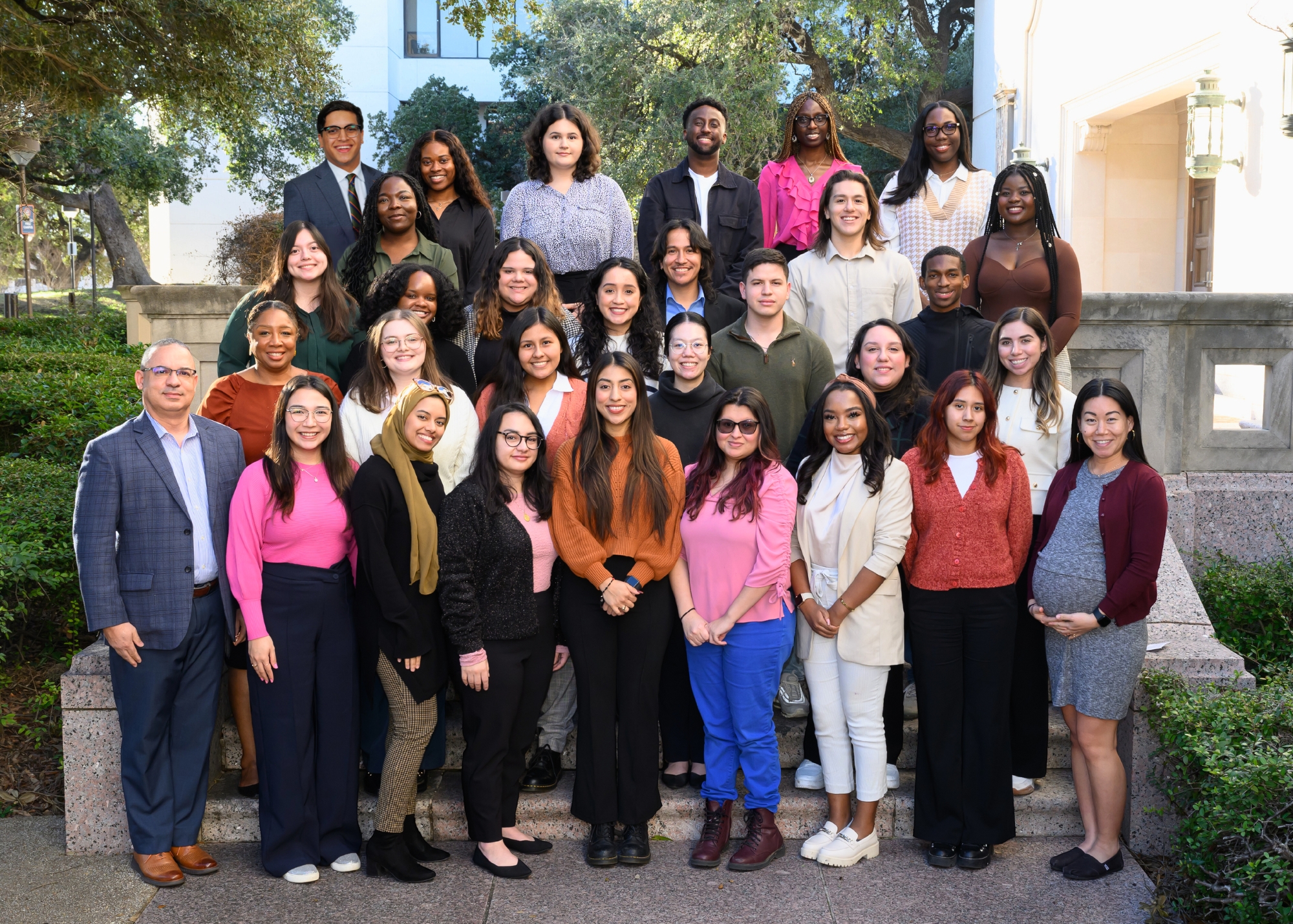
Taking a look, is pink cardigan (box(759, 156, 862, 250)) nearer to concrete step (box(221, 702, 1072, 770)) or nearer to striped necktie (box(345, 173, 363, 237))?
striped necktie (box(345, 173, 363, 237))

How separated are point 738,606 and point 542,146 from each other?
118 inches

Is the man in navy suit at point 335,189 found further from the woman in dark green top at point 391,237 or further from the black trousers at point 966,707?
the black trousers at point 966,707

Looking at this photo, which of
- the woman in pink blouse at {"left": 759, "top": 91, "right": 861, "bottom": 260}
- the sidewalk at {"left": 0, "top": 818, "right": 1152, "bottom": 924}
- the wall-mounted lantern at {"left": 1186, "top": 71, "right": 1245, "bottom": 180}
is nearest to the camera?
the sidewalk at {"left": 0, "top": 818, "right": 1152, "bottom": 924}

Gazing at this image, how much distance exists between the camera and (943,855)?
14.2 ft

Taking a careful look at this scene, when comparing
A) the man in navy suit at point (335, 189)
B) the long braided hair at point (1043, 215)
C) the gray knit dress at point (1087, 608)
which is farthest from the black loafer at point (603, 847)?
the man in navy suit at point (335, 189)

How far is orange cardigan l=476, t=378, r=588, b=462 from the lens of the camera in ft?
15.1

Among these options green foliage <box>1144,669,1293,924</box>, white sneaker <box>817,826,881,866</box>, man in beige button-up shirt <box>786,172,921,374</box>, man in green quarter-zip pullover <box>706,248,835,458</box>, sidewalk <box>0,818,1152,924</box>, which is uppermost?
man in beige button-up shirt <box>786,172,921,374</box>

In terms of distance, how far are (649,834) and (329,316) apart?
2.70 meters

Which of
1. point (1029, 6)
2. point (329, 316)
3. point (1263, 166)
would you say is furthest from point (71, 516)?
point (1029, 6)

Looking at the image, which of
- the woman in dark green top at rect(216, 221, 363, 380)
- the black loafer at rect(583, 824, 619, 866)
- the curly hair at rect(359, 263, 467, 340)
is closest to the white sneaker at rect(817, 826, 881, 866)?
the black loafer at rect(583, 824, 619, 866)

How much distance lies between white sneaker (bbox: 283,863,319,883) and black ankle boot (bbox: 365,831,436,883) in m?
0.21

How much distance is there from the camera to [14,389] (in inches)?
336

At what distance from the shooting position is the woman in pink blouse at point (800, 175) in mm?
6133

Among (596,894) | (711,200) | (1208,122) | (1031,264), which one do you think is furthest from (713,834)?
(1208,122)
